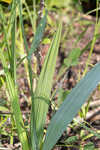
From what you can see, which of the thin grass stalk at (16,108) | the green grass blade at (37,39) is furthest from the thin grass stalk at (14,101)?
the green grass blade at (37,39)

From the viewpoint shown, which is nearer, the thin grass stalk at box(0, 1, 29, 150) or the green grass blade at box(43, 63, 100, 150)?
the green grass blade at box(43, 63, 100, 150)

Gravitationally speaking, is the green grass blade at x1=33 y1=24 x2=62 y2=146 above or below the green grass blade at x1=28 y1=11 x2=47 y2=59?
below

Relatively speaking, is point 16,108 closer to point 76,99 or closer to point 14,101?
point 14,101

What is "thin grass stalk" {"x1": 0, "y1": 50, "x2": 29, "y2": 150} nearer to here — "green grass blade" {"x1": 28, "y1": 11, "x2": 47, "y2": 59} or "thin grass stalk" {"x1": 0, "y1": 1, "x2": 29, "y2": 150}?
"thin grass stalk" {"x1": 0, "y1": 1, "x2": 29, "y2": 150}

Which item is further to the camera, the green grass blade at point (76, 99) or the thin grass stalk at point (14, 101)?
the thin grass stalk at point (14, 101)

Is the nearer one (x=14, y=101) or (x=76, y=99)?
(x=76, y=99)

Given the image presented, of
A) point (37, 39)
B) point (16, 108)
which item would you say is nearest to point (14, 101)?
point (16, 108)

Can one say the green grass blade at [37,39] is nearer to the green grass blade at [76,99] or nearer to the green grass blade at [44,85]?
the green grass blade at [44,85]

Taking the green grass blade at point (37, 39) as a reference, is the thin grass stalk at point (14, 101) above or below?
below

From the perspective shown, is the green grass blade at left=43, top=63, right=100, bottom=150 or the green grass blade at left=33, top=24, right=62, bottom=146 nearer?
the green grass blade at left=43, top=63, right=100, bottom=150

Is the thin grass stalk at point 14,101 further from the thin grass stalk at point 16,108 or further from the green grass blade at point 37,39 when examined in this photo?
the green grass blade at point 37,39

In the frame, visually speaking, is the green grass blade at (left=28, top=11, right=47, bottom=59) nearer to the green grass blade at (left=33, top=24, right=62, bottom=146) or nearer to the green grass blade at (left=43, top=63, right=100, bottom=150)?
the green grass blade at (left=33, top=24, right=62, bottom=146)

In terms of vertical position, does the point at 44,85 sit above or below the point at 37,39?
below

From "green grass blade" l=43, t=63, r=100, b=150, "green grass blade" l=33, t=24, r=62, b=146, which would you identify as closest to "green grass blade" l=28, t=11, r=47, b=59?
"green grass blade" l=33, t=24, r=62, b=146
